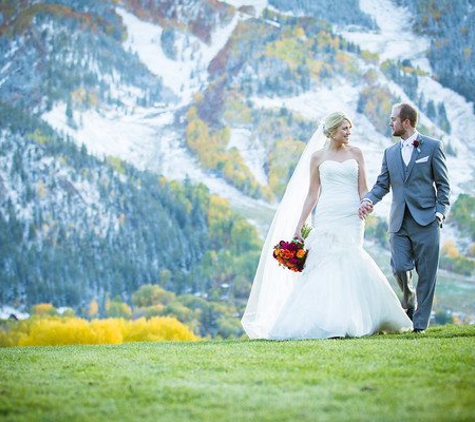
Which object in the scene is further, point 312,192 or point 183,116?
point 183,116

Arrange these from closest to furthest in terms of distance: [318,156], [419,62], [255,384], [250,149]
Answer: [255,384], [318,156], [250,149], [419,62]

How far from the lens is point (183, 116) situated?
91.8 meters

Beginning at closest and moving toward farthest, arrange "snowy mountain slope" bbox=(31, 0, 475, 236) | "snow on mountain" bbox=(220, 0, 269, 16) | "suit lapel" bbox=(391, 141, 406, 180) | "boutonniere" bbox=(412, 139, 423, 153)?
"boutonniere" bbox=(412, 139, 423, 153)
"suit lapel" bbox=(391, 141, 406, 180)
"snowy mountain slope" bbox=(31, 0, 475, 236)
"snow on mountain" bbox=(220, 0, 269, 16)

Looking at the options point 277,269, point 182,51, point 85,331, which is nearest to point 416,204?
point 277,269

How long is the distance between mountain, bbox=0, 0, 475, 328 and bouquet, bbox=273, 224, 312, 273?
60.5 meters

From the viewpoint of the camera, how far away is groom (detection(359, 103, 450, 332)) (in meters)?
8.08

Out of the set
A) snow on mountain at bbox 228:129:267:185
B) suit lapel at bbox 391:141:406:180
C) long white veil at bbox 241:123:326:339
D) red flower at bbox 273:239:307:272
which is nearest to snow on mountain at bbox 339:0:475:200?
snow on mountain at bbox 228:129:267:185

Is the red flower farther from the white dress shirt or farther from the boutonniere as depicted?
the boutonniere

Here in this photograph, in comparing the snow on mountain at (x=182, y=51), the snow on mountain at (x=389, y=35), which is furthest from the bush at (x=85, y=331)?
the snow on mountain at (x=389, y=35)

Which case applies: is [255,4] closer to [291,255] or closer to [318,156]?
[318,156]

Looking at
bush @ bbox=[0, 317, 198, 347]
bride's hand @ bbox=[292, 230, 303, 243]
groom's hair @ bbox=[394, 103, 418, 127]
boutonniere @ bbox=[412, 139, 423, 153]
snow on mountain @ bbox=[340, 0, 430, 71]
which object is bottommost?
bush @ bbox=[0, 317, 198, 347]

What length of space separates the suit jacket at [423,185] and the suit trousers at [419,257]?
10 cm

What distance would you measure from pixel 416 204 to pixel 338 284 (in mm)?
1132

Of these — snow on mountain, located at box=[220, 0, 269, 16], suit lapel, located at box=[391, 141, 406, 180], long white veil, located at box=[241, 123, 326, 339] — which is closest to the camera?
suit lapel, located at box=[391, 141, 406, 180]
